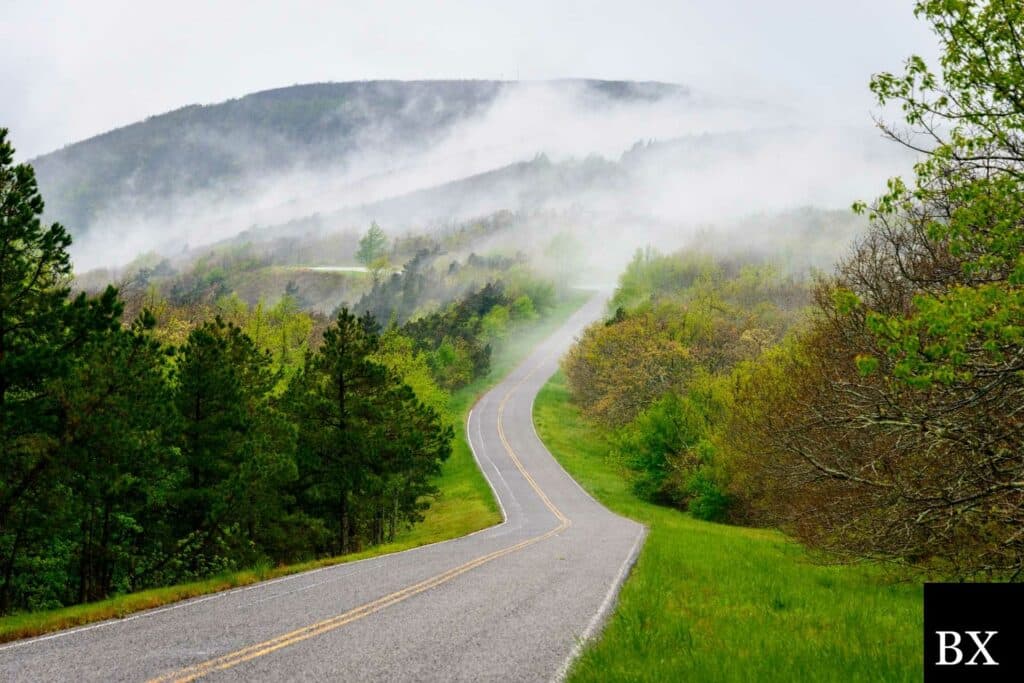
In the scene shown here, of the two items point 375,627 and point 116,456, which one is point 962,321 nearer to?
point 375,627

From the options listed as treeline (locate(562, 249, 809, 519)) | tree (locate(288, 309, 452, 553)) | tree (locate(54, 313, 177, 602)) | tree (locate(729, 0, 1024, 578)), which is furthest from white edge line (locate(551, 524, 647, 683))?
treeline (locate(562, 249, 809, 519))

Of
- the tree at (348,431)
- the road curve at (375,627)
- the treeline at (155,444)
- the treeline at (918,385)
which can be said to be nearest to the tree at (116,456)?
the treeline at (155,444)

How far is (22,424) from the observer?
1661 cm

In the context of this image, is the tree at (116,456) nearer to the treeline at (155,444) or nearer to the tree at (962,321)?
the treeline at (155,444)

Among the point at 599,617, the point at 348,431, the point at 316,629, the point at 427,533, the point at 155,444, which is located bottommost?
the point at 427,533

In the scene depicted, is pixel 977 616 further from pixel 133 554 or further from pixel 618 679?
pixel 133 554

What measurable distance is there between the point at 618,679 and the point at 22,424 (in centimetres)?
1516

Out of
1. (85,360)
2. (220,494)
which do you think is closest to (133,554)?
(220,494)

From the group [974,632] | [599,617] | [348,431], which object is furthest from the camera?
[348,431]

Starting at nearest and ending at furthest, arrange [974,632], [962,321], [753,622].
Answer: [974,632] < [962,321] < [753,622]

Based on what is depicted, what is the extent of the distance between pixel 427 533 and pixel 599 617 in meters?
30.7

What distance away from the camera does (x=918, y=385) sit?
6996mm

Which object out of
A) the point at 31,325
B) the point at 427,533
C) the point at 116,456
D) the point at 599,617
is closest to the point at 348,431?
the point at 427,533

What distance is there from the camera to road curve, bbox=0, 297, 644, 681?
9297mm
